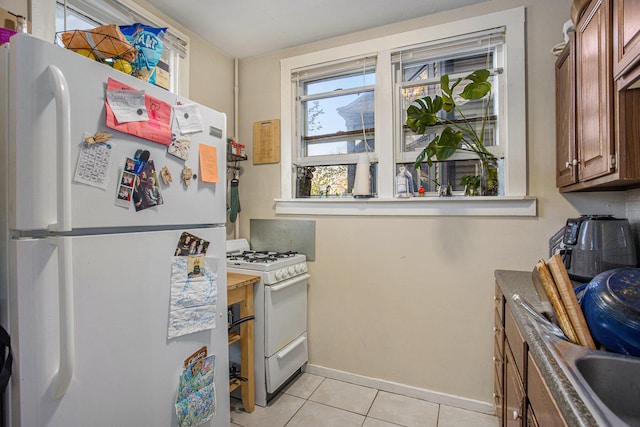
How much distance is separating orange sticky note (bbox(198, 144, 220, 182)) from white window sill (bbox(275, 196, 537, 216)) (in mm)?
1070

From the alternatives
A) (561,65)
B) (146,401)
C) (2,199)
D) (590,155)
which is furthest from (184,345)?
(561,65)

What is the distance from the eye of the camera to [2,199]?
896 millimetres

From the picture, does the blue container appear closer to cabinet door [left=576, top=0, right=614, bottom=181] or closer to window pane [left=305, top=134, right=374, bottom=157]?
cabinet door [left=576, top=0, right=614, bottom=181]

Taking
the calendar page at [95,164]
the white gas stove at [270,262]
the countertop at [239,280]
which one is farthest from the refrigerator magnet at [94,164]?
the white gas stove at [270,262]

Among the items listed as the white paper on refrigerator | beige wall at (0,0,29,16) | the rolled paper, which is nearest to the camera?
the white paper on refrigerator

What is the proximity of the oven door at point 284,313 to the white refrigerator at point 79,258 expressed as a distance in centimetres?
77

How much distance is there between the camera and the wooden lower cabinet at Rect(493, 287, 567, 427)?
0.82 metres

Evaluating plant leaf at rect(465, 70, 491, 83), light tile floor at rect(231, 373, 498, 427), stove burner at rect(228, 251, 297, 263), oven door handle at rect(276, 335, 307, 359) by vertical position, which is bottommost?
light tile floor at rect(231, 373, 498, 427)

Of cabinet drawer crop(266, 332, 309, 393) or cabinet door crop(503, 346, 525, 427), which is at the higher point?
cabinet door crop(503, 346, 525, 427)

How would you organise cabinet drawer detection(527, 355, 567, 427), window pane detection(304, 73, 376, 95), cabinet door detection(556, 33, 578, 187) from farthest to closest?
window pane detection(304, 73, 376, 95), cabinet door detection(556, 33, 578, 187), cabinet drawer detection(527, 355, 567, 427)

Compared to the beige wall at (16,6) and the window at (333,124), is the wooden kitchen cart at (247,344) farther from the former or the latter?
the beige wall at (16,6)

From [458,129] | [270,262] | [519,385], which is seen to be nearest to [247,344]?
[270,262]

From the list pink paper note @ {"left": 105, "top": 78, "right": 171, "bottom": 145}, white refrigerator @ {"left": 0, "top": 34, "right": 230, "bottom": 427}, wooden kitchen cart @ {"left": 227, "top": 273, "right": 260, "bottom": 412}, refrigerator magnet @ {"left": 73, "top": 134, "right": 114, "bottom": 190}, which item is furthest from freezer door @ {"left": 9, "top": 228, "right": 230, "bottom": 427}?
wooden kitchen cart @ {"left": 227, "top": 273, "right": 260, "bottom": 412}

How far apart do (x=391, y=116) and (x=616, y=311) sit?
1.72 metres
